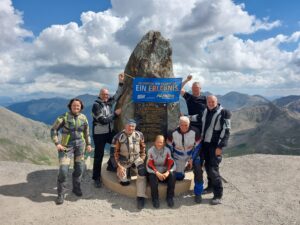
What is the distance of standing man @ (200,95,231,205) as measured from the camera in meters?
10.0

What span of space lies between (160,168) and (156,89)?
3.42m

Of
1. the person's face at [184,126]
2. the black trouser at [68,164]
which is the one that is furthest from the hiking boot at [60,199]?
the person's face at [184,126]

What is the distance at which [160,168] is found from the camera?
10.2m

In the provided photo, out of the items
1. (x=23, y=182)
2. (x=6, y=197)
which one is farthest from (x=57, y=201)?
(x=23, y=182)

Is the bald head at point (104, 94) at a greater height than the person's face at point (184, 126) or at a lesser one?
greater

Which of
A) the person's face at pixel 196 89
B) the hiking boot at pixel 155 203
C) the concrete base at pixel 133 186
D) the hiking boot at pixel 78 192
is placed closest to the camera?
the hiking boot at pixel 155 203

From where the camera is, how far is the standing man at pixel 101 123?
11078mm

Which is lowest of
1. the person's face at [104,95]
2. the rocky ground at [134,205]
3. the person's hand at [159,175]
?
the rocky ground at [134,205]

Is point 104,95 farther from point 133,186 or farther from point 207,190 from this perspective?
point 207,190

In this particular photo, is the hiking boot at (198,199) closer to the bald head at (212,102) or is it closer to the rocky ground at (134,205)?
the rocky ground at (134,205)

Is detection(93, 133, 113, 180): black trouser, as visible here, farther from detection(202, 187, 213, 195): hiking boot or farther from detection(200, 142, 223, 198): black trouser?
detection(202, 187, 213, 195): hiking boot

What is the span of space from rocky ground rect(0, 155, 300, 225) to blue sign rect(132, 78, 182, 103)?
154 inches

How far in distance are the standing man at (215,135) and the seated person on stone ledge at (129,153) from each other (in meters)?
2.32

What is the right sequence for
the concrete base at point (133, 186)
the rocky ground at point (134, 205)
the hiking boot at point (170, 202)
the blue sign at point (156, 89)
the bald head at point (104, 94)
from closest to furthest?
the rocky ground at point (134, 205)
the hiking boot at point (170, 202)
the concrete base at point (133, 186)
the bald head at point (104, 94)
the blue sign at point (156, 89)
